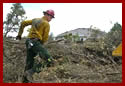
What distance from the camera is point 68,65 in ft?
21.5

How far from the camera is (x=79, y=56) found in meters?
7.36

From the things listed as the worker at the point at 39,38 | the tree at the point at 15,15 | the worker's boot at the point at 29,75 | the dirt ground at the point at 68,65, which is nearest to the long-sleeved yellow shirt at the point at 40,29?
the worker at the point at 39,38

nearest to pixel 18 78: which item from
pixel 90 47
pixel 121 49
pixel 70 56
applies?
pixel 70 56

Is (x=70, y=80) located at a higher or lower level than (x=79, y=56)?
lower

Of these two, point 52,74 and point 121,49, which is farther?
→ point 52,74

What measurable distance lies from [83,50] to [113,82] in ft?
8.58

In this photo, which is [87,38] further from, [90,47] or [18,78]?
[18,78]

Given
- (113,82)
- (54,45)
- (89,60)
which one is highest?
(54,45)

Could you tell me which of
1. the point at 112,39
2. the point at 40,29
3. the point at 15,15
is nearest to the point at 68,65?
the point at 40,29

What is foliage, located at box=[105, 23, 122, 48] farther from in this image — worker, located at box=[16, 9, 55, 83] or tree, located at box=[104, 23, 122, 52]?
worker, located at box=[16, 9, 55, 83]

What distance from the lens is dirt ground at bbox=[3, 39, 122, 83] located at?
18.6ft

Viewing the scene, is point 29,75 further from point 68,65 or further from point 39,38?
point 68,65

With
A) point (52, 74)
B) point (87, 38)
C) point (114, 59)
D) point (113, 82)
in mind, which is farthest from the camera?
point (87, 38)

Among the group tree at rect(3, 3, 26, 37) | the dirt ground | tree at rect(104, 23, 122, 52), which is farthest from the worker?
tree at rect(3, 3, 26, 37)
